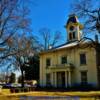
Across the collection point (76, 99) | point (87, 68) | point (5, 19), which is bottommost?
point (76, 99)

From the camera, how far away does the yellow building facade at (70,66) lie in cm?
4021

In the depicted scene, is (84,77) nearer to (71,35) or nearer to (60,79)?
(60,79)

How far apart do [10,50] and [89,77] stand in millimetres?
14978

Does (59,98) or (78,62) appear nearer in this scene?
(59,98)

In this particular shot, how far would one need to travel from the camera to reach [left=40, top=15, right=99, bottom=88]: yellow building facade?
132ft

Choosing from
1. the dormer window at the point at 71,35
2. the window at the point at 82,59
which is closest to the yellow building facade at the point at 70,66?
the window at the point at 82,59

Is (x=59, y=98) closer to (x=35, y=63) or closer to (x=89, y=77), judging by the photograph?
(x=89, y=77)

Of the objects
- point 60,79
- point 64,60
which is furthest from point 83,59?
point 60,79

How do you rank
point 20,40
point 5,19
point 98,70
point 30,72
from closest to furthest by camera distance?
1. point 5,19
2. point 20,40
3. point 98,70
4. point 30,72

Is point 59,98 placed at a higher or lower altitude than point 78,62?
lower

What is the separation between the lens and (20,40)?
31703 millimetres

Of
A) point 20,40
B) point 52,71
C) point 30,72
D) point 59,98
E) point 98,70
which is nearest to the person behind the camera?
point 59,98

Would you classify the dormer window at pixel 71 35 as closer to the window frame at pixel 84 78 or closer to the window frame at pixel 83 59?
the window frame at pixel 83 59

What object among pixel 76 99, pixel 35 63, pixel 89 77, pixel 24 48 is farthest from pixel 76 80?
pixel 76 99
